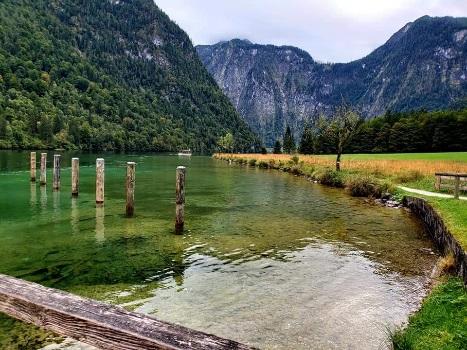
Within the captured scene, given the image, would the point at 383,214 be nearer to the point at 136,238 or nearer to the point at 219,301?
the point at 136,238

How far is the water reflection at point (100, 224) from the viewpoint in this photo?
1655 centimetres

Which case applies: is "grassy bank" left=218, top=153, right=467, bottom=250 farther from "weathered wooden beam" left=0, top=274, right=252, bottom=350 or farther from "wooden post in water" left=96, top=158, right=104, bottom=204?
"wooden post in water" left=96, top=158, right=104, bottom=204

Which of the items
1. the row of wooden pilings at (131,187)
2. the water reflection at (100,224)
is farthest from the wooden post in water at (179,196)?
the water reflection at (100,224)

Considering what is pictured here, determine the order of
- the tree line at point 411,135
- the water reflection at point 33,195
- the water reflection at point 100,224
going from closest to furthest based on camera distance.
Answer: the water reflection at point 100,224 → the water reflection at point 33,195 → the tree line at point 411,135

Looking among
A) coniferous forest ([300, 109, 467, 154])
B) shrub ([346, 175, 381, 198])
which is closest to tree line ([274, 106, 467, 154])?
coniferous forest ([300, 109, 467, 154])

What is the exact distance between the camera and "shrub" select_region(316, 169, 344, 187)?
39500 millimetres

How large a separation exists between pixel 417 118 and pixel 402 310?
98.2 metres

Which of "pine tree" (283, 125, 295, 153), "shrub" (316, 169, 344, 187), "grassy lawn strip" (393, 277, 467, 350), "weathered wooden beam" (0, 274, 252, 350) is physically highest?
"pine tree" (283, 125, 295, 153)

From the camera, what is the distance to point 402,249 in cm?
1580

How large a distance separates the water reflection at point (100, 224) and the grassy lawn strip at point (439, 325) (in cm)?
1167

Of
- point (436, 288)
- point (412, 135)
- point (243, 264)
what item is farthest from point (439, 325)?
point (412, 135)

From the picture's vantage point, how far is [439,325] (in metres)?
7.71

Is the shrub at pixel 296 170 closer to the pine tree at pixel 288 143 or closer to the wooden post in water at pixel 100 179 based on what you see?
the wooden post in water at pixel 100 179

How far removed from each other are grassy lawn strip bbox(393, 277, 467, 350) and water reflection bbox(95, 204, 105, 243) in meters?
11.7
